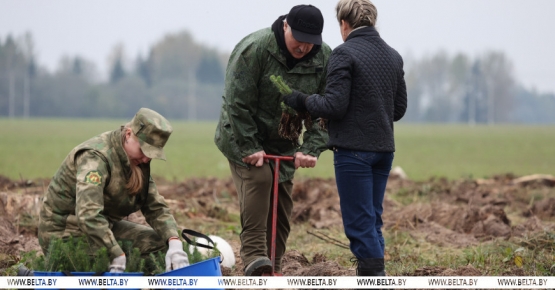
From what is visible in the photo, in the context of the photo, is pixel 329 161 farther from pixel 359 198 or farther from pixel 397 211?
pixel 359 198

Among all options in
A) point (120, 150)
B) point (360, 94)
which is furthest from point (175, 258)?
point (360, 94)

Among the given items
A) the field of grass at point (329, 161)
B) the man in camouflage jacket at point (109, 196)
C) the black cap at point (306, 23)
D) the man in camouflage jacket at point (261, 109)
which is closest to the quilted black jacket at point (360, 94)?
the black cap at point (306, 23)

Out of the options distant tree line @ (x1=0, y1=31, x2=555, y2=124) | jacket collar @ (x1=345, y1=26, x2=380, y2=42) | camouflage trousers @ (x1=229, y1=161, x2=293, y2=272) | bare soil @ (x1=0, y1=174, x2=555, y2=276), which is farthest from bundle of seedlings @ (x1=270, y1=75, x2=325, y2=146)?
distant tree line @ (x1=0, y1=31, x2=555, y2=124)

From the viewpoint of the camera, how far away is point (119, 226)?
→ 6.00 meters

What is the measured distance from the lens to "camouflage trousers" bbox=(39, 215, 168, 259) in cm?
564

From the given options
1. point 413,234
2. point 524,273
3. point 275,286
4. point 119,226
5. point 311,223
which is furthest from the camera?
point 311,223

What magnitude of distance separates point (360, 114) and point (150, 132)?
145cm

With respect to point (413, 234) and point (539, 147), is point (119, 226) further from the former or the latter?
point (539, 147)

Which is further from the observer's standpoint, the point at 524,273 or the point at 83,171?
the point at 524,273

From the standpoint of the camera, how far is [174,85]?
109m

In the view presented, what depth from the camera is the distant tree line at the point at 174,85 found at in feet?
329

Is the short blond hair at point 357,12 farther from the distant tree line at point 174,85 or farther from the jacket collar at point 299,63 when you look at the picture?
the distant tree line at point 174,85

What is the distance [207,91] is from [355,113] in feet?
347

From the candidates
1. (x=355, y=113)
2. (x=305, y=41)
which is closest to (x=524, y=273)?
(x=355, y=113)
